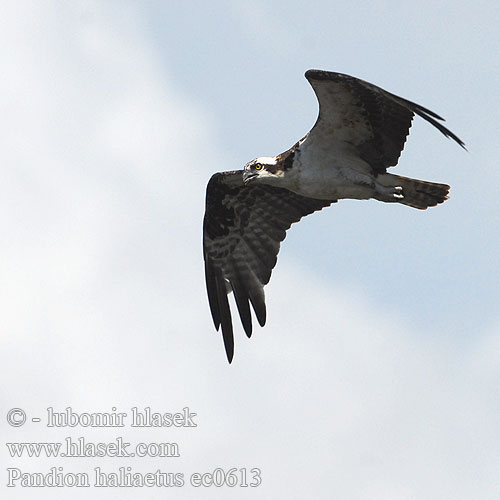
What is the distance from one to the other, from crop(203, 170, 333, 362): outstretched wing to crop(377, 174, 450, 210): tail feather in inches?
66.6

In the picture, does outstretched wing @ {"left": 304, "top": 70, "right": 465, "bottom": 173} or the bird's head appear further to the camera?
the bird's head

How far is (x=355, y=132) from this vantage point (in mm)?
14492

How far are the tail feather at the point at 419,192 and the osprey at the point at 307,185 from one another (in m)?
0.01

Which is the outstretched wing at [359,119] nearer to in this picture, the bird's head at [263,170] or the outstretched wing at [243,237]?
the bird's head at [263,170]

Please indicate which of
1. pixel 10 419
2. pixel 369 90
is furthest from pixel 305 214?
pixel 10 419

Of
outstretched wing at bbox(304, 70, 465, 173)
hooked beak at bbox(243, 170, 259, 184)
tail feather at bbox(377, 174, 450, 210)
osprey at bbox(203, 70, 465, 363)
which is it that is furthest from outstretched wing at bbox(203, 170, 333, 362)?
outstretched wing at bbox(304, 70, 465, 173)

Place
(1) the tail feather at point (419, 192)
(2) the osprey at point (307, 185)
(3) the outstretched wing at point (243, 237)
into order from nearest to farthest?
1. (2) the osprey at point (307, 185)
2. (1) the tail feather at point (419, 192)
3. (3) the outstretched wing at point (243, 237)

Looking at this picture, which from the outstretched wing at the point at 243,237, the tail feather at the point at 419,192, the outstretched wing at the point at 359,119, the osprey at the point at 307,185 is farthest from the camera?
the outstretched wing at the point at 243,237

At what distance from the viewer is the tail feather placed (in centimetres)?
1481

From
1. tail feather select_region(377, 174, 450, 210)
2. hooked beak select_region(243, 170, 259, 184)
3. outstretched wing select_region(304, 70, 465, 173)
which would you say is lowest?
tail feather select_region(377, 174, 450, 210)

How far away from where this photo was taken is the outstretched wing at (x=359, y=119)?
13.6 meters

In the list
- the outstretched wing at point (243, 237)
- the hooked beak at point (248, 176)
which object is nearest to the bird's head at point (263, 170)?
the hooked beak at point (248, 176)

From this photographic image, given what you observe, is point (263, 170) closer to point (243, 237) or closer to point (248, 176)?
point (248, 176)

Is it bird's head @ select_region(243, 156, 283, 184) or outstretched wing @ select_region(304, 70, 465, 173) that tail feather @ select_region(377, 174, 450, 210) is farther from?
bird's head @ select_region(243, 156, 283, 184)
